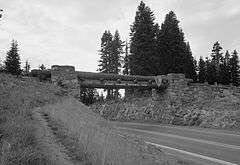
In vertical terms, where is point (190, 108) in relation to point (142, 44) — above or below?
below

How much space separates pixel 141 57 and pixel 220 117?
1941 centimetres

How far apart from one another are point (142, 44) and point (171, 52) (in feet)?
14.7

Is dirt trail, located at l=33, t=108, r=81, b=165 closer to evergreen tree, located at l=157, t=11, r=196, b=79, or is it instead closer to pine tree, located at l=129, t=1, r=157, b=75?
pine tree, located at l=129, t=1, r=157, b=75

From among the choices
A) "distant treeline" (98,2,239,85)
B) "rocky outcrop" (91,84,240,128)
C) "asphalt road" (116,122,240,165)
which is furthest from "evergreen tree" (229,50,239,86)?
"asphalt road" (116,122,240,165)

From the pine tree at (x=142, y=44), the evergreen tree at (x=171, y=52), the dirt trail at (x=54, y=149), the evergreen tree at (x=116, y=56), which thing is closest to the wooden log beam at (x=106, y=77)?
the pine tree at (x=142, y=44)

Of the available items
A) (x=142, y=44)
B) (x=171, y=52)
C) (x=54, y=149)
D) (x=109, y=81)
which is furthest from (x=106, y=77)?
(x=171, y=52)

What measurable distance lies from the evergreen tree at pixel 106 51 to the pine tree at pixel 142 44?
17.0 meters

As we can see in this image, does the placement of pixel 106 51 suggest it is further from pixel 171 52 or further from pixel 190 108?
pixel 190 108

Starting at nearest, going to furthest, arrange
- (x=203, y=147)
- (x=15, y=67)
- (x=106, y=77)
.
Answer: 1. (x=203, y=147)
2. (x=106, y=77)
3. (x=15, y=67)

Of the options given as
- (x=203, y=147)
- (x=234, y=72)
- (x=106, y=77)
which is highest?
(x=234, y=72)

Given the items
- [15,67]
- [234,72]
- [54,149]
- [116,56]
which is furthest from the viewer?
[116,56]

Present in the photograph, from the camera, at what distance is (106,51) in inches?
2357

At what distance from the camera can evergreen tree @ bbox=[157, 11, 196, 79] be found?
41219 millimetres

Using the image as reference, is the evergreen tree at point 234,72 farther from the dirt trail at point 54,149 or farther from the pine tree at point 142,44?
the dirt trail at point 54,149
